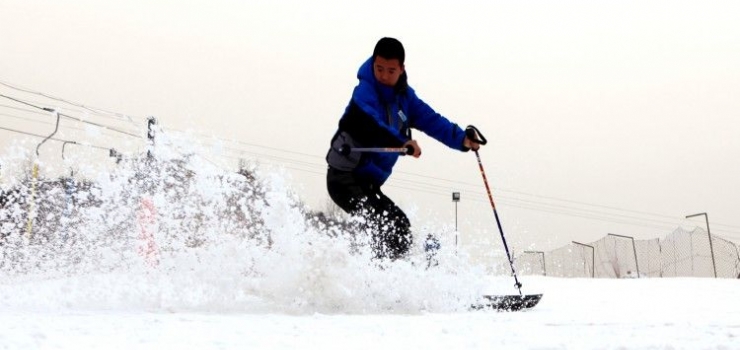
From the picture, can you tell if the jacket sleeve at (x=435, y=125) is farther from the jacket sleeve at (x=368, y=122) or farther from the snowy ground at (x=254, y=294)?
the snowy ground at (x=254, y=294)

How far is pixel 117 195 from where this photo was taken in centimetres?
650

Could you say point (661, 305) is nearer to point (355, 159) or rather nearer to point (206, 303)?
point (355, 159)

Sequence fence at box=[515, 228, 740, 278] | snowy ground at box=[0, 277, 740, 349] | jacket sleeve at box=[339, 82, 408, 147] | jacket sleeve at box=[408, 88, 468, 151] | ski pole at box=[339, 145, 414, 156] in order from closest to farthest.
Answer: snowy ground at box=[0, 277, 740, 349] < ski pole at box=[339, 145, 414, 156] < jacket sleeve at box=[339, 82, 408, 147] < jacket sleeve at box=[408, 88, 468, 151] < fence at box=[515, 228, 740, 278]

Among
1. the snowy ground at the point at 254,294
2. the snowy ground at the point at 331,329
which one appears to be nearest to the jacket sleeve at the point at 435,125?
the snowy ground at the point at 254,294

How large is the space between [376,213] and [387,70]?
3.50 feet

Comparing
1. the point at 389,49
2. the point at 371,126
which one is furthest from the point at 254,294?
the point at 389,49

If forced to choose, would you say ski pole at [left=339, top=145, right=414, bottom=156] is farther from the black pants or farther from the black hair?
the black hair

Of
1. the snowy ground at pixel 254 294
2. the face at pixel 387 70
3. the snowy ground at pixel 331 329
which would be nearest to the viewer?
the snowy ground at pixel 331 329

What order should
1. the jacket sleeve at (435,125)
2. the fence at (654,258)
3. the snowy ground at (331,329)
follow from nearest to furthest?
the snowy ground at (331,329), the jacket sleeve at (435,125), the fence at (654,258)

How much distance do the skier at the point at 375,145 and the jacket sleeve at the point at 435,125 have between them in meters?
0.32

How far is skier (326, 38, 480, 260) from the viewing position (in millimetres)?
5438

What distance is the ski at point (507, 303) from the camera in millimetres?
5324

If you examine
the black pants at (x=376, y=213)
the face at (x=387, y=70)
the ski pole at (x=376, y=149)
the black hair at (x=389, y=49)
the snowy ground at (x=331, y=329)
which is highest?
the black hair at (x=389, y=49)

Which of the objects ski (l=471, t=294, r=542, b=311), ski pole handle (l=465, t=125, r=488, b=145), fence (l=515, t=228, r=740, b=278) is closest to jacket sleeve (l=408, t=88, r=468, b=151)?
ski pole handle (l=465, t=125, r=488, b=145)
